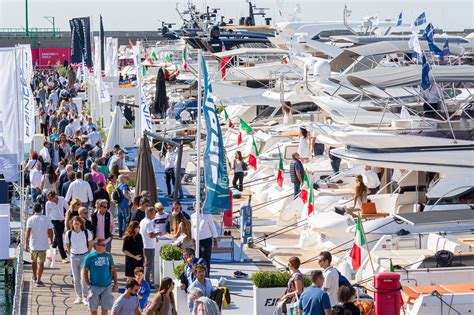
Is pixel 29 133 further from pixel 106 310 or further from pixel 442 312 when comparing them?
pixel 442 312

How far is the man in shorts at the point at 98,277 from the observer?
15078 mm

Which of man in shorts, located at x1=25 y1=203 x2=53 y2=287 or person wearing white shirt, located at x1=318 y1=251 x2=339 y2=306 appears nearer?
person wearing white shirt, located at x1=318 y1=251 x2=339 y2=306

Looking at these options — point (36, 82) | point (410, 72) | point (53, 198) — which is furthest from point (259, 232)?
point (36, 82)

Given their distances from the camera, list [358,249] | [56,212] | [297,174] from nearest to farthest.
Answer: [358,249]
[56,212]
[297,174]

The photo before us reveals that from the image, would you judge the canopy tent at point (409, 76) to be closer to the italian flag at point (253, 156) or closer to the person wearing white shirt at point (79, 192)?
the person wearing white shirt at point (79, 192)

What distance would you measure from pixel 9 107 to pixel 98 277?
5.72 m

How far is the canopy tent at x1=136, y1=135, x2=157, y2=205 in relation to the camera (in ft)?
70.7

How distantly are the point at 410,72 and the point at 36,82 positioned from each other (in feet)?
119

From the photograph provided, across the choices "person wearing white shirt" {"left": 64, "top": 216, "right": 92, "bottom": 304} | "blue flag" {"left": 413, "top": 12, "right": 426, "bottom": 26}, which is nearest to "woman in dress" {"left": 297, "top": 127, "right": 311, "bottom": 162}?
"blue flag" {"left": 413, "top": 12, "right": 426, "bottom": 26}

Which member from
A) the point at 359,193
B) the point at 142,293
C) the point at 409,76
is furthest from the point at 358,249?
the point at 409,76

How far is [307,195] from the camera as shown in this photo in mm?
24031

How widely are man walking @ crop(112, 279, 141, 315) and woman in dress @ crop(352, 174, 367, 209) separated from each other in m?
9.63

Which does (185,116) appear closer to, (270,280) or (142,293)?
(270,280)

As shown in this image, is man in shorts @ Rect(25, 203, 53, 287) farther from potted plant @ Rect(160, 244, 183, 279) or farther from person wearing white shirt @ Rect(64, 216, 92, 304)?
potted plant @ Rect(160, 244, 183, 279)
